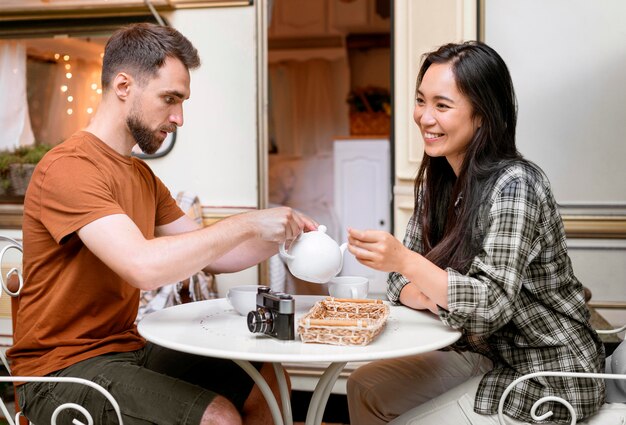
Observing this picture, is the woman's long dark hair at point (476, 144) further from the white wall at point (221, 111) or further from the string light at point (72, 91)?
the string light at point (72, 91)

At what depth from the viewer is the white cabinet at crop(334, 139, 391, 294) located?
544 centimetres

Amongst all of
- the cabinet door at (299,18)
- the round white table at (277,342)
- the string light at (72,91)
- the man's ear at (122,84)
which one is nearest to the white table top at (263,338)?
the round white table at (277,342)

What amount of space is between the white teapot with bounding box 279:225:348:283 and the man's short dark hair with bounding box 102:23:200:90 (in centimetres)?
66

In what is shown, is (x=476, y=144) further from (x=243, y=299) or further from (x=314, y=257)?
(x=243, y=299)

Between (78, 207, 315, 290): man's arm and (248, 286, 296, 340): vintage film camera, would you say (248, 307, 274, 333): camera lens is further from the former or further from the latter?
(78, 207, 315, 290): man's arm

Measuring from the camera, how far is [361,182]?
5.48 m

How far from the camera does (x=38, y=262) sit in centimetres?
191

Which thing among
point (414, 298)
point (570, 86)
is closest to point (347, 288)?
point (414, 298)

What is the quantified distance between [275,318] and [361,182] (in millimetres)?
3842

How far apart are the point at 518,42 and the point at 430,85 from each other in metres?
1.80

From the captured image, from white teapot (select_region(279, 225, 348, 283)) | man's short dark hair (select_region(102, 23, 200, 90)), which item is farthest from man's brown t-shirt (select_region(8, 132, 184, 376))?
white teapot (select_region(279, 225, 348, 283))

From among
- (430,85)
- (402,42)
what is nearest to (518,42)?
(402,42)

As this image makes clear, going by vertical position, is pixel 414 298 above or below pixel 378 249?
below

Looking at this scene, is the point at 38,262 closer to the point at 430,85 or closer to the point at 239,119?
the point at 430,85
